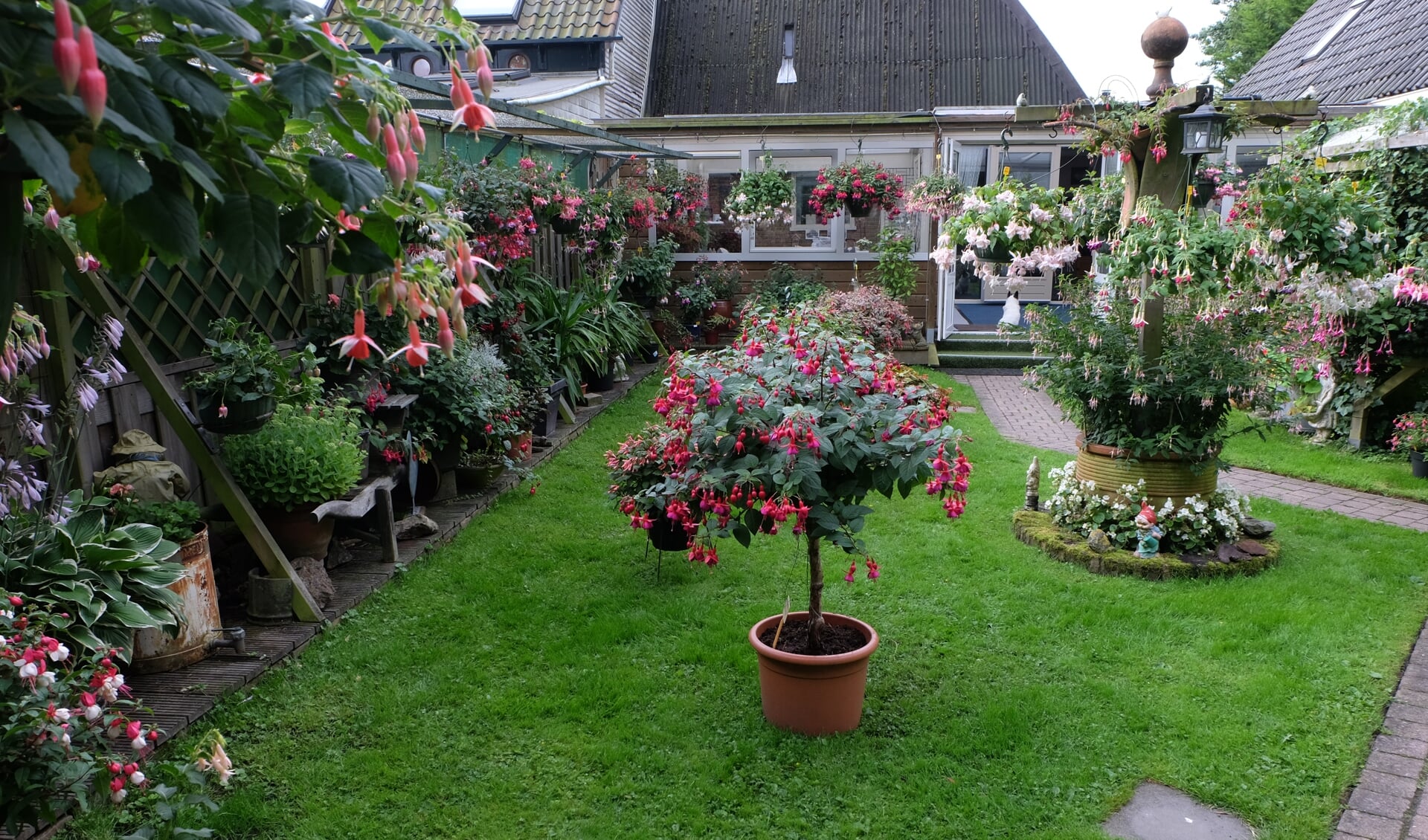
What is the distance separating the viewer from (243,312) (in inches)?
196

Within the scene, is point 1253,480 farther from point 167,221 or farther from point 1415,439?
point 167,221

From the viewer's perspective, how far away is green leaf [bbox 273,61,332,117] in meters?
1.18

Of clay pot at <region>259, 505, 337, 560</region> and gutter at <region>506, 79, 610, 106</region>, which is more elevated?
gutter at <region>506, 79, 610, 106</region>

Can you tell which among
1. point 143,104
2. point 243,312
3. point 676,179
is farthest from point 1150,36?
point 676,179

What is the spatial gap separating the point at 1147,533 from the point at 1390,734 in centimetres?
174

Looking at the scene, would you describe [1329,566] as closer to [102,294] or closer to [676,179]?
[102,294]

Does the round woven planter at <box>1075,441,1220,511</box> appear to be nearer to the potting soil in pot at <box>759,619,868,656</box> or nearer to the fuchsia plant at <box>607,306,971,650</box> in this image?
the fuchsia plant at <box>607,306,971,650</box>

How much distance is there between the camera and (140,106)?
1.07 m

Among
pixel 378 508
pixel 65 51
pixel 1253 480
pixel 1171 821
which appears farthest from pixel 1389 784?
pixel 378 508

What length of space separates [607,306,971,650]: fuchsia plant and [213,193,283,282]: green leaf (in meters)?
1.99

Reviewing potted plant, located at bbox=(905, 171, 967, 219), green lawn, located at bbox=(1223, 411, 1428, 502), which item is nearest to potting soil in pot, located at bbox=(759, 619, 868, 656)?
green lawn, located at bbox=(1223, 411, 1428, 502)

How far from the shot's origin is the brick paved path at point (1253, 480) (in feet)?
20.7

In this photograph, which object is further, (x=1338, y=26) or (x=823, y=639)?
(x=1338, y=26)

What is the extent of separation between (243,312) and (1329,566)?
595cm
